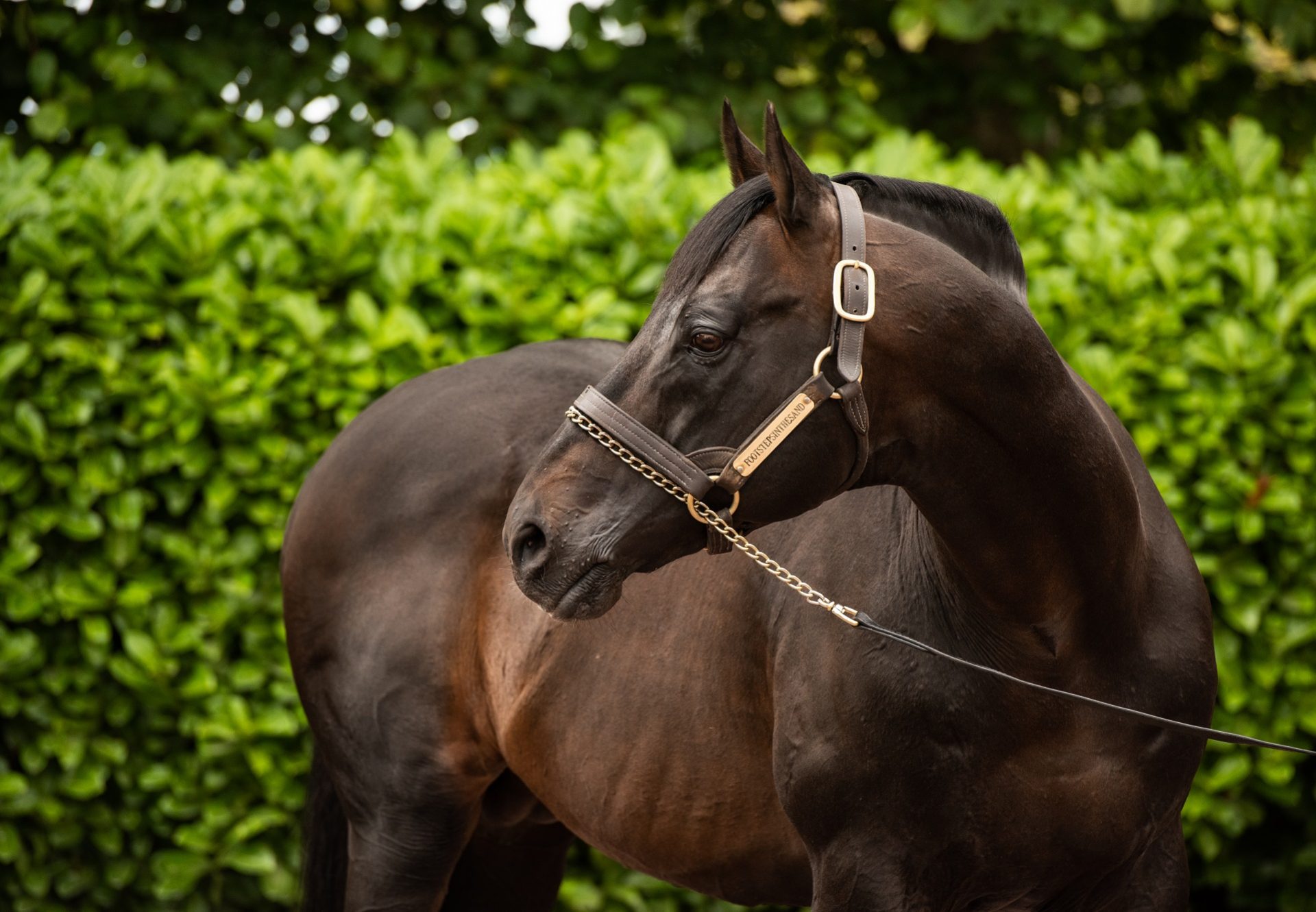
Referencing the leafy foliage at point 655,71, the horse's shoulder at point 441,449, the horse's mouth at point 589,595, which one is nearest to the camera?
the horse's mouth at point 589,595

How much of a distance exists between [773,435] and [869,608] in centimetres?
48

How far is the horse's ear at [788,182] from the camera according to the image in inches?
73.0

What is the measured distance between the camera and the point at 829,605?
208 cm

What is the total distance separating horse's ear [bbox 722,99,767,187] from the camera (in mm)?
2056

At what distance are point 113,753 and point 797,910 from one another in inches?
88.8

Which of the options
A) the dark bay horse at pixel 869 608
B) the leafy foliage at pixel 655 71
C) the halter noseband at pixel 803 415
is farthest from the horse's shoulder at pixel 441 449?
the leafy foliage at pixel 655 71

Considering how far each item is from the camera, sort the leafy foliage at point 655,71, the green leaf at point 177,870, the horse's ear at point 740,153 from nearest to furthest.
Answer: the horse's ear at point 740,153 → the green leaf at point 177,870 → the leafy foliage at point 655,71

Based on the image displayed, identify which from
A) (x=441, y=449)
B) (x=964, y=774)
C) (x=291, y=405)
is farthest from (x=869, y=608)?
(x=291, y=405)

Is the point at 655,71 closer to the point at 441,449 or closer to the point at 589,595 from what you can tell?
the point at 441,449

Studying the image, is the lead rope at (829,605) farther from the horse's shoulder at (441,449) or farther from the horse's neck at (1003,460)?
the horse's shoulder at (441,449)

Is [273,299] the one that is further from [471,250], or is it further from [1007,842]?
[1007,842]

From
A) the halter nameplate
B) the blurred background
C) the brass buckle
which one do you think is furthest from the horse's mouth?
the blurred background

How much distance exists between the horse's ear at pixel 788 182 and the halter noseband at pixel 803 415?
5 centimetres

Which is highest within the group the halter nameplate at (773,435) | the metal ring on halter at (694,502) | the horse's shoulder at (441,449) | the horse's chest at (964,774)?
the halter nameplate at (773,435)
